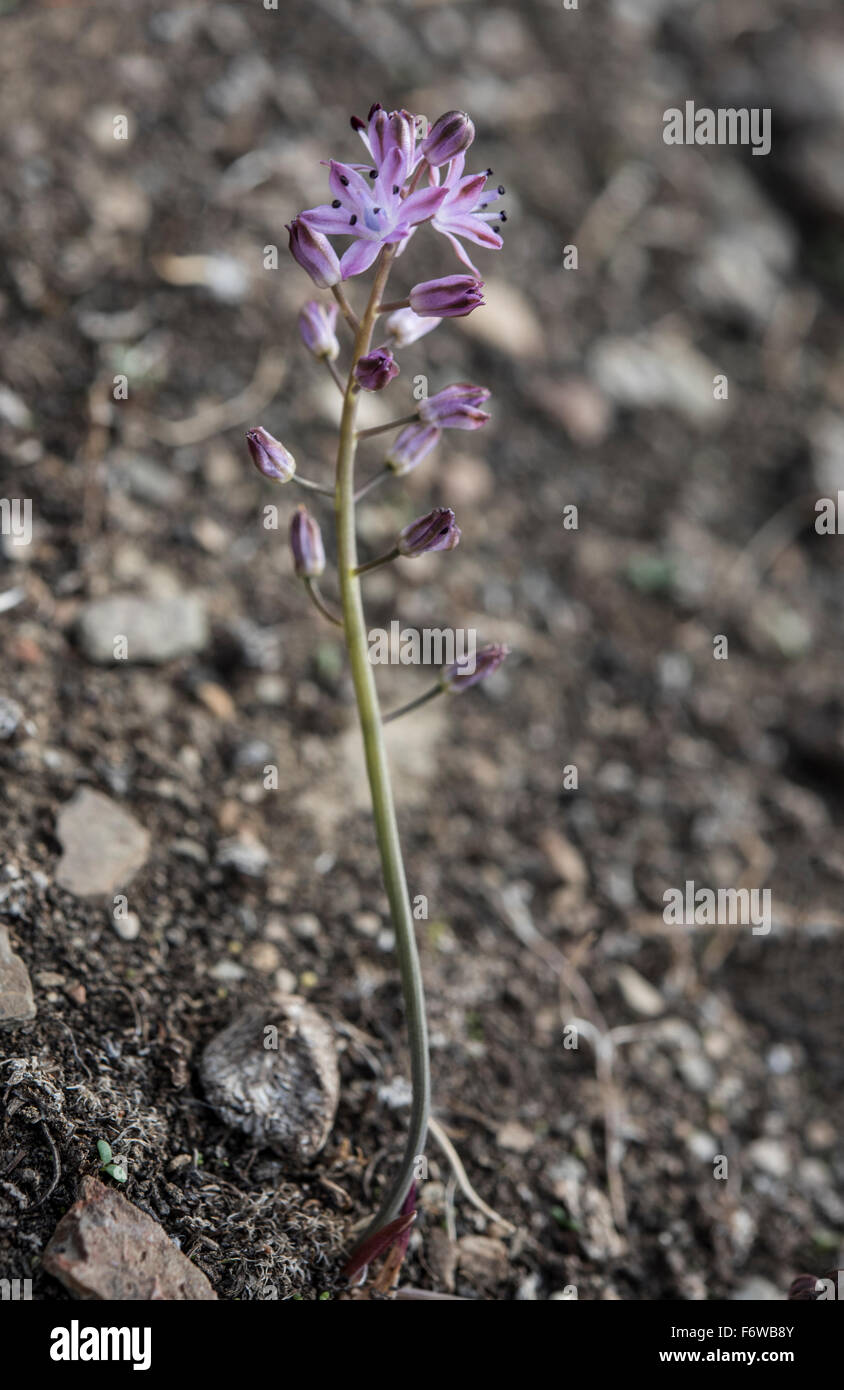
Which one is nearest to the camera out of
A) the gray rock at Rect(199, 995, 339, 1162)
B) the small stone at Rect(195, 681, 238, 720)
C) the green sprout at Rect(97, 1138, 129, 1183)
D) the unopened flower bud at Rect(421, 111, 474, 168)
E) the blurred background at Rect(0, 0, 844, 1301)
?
the unopened flower bud at Rect(421, 111, 474, 168)

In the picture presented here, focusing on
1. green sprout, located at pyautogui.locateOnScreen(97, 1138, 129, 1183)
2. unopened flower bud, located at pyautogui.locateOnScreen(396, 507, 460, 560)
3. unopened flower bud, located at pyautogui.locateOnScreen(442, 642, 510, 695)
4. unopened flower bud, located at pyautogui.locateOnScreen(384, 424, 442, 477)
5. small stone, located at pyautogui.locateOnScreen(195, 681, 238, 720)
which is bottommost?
green sprout, located at pyautogui.locateOnScreen(97, 1138, 129, 1183)

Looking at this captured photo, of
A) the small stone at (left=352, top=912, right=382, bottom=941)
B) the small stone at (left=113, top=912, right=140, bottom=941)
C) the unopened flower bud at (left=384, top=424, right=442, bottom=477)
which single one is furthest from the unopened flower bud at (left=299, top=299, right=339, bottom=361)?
the small stone at (left=352, top=912, right=382, bottom=941)

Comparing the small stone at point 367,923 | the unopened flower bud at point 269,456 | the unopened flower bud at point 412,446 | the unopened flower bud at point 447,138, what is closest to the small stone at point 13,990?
the small stone at point 367,923

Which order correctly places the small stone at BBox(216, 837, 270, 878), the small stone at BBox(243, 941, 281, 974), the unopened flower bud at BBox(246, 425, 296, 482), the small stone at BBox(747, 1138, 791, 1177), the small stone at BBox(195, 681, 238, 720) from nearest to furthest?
the unopened flower bud at BBox(246, 425, 296, 482)
the small stone at BBox(243, 941, 281, 974)
the small stone at BBox(216, 837, 270, 878)
the small stone at BBox(747, 1138, 791, 1177)
the small stone at BBox(195, 681, 238, 720)

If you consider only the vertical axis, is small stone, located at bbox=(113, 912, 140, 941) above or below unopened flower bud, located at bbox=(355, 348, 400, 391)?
below

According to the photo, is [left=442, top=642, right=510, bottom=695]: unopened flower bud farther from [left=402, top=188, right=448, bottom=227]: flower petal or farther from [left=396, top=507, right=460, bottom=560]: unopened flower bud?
[left=402, top=188, right=448, bottom=227]: flower petal
